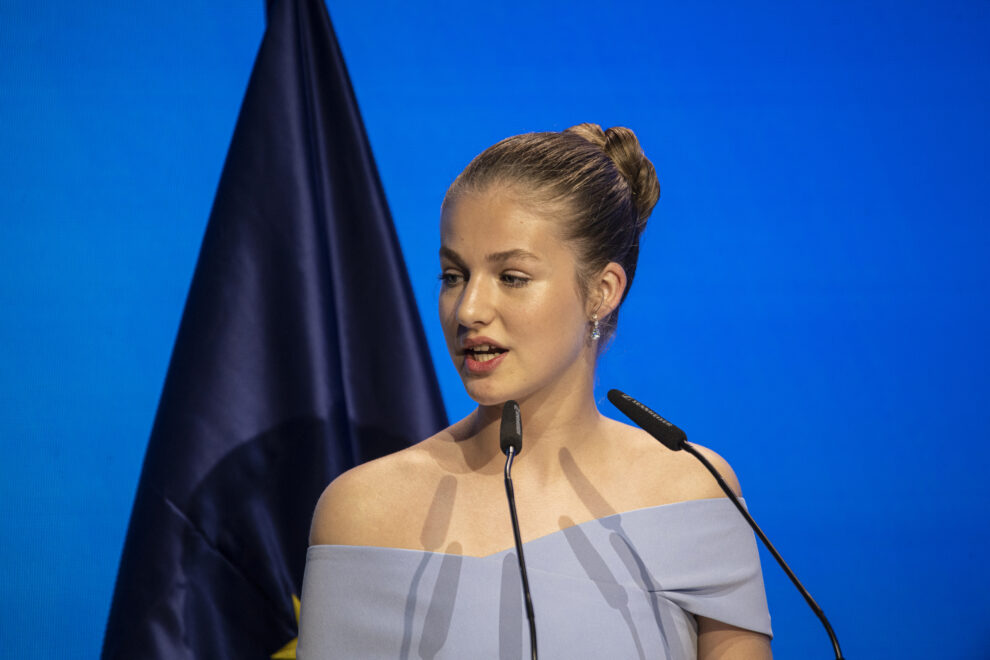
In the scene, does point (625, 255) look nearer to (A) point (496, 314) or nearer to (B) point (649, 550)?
(A) point (496, 314)

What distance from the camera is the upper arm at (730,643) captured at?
143 cm

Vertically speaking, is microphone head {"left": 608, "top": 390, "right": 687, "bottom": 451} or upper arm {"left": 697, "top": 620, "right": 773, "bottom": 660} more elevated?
microphone head {"left": 608, "top": 390, "right": 687, "bottom": 451}

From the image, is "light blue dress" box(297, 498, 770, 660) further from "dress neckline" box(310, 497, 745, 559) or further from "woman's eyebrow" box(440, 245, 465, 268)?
"woman's eyebrow" box(440, 245, 465, 268)

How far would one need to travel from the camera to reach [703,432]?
82.2 inches

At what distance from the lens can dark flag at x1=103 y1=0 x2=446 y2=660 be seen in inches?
68.3

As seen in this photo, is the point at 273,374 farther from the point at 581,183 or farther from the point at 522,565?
the point at 522,565

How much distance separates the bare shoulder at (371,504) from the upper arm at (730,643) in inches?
19.3

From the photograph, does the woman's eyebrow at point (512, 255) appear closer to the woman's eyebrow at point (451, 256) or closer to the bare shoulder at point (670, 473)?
the woman's eyebrow at point (451, 256)

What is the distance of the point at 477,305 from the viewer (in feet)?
4.35

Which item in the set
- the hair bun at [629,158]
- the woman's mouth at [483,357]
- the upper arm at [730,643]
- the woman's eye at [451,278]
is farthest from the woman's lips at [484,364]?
the upper arm at [730,643]

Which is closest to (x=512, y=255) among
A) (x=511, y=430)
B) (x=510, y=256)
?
(x=510, y=256)

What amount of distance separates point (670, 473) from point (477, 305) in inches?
17.6

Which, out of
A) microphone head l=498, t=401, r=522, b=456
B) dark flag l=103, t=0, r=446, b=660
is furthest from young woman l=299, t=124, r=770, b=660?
dark flag l=103, t=0, r=446, b=660

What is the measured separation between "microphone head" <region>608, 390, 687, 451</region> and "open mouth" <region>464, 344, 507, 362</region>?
21 centimetres
